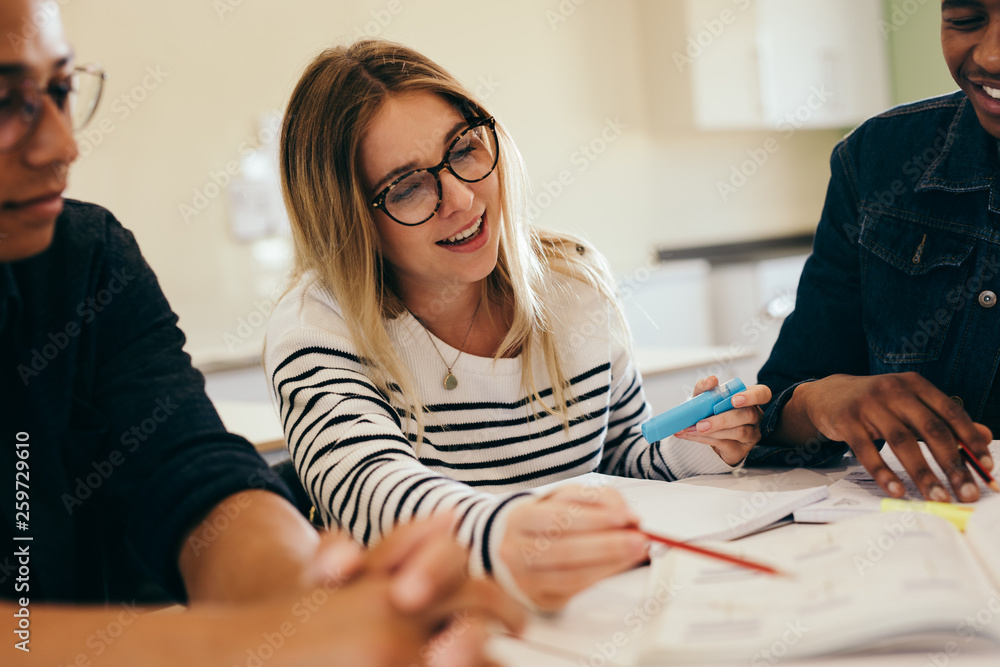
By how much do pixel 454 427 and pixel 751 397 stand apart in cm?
40

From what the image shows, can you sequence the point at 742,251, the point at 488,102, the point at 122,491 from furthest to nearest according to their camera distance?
the point at 742,251
the point at 488,102
the point at 122,491

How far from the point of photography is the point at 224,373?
8.55 feet

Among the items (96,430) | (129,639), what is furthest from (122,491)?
(129,639)

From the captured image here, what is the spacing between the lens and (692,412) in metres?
1.04

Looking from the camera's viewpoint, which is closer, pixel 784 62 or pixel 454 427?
pixel 454 427

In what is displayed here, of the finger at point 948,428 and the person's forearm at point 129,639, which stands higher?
the person's forearm at point 129,639

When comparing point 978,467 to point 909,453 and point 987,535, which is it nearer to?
point 909,453

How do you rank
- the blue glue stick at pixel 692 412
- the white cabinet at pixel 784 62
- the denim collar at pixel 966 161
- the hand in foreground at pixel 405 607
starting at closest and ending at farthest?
the hand in foreground at pixel 405 607, the blue glue stick at pixel 692 412, the denim collar at pixel 966 161, the white cabinet at pixel 784 62

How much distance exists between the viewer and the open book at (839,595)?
551 millimetres

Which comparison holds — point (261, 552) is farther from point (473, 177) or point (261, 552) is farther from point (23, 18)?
point (473, 177)

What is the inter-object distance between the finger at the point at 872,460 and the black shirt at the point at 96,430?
0.61 metres

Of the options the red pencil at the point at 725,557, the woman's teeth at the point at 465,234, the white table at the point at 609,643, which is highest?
the woman's teeth at the point at 465,234

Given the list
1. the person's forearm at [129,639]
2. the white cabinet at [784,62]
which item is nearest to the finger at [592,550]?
the person's forearm at [129,639]

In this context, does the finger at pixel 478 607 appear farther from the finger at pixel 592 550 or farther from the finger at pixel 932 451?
the finger at pixel 932 451
